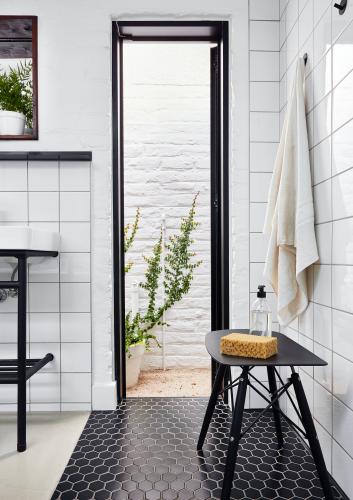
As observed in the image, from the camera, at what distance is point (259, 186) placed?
78.8 inches

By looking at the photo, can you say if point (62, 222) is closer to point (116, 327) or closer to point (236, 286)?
point (116, 327)

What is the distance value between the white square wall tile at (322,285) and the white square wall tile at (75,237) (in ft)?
3.62

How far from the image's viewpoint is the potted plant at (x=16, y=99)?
199 cm

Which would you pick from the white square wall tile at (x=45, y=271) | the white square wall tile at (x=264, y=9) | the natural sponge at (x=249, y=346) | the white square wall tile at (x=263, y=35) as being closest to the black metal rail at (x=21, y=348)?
the white square wall tile at (x=45, y=271)

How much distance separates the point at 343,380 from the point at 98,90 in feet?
5.57

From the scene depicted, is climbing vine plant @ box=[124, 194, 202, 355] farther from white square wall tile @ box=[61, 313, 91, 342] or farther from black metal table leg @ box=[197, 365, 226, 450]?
black metal table leg @ box=[197, 365, 226, 450]

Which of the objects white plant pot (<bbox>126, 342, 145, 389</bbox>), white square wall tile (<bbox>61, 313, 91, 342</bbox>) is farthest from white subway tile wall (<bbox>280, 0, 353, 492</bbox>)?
white plant pot (<bbox>126, 342, 145, 389</bbox>)

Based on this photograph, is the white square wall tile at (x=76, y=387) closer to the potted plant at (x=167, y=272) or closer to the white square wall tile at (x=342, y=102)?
the potted plant at (x=167, y=272)

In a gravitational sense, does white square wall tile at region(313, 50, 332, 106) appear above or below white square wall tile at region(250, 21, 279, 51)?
below

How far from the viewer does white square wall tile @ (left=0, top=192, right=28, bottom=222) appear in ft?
6.54

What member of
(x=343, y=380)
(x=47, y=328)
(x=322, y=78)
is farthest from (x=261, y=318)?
(x=47, y=328)

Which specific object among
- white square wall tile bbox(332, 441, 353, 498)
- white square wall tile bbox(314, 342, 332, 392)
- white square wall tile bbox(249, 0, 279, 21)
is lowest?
white square wall tile bbox(332, 441, 353, 498)

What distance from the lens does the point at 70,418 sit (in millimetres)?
1915

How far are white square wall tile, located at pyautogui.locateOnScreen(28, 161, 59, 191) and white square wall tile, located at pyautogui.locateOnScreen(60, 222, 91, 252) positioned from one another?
0.66ft
